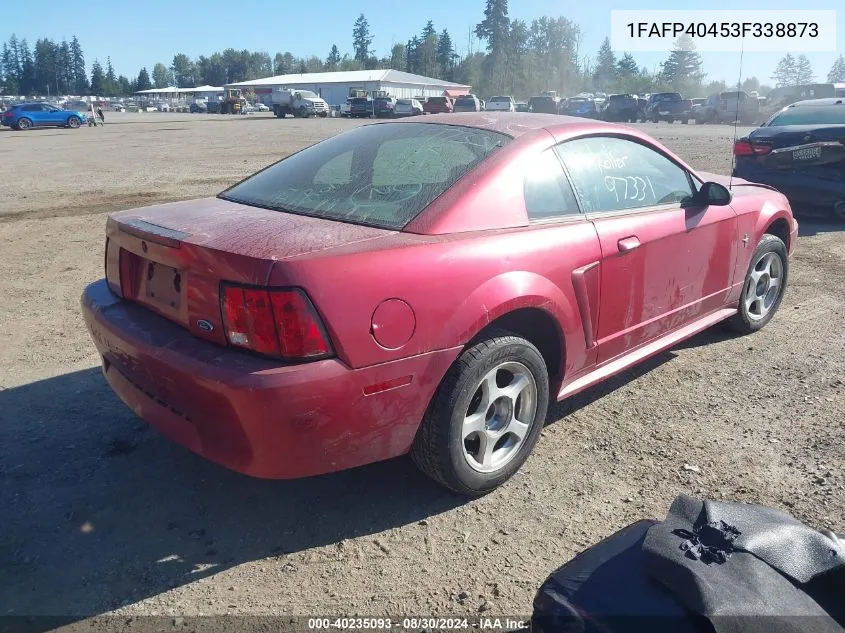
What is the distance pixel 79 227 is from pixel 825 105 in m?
9.70

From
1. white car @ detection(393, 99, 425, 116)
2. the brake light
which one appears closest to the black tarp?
the brake light

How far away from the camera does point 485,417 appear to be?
2.96 metres

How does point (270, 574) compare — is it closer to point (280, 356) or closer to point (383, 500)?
point (383, 500)

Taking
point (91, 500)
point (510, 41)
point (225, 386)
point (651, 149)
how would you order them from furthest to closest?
point (510, 41) → point (651, 149) → point (91, 500) → point (225, 386)

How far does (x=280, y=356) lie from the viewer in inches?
95.1

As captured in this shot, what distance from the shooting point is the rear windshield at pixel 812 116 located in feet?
→ 28.4

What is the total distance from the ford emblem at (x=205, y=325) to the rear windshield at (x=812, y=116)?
339 inches

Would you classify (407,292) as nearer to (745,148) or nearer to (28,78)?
(745,148)

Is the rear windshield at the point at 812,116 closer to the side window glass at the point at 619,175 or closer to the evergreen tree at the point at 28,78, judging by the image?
the side window glass at the point at 619,175

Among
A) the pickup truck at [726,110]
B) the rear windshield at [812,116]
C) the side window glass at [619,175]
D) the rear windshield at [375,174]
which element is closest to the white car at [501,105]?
the pickup truck at [726,110]

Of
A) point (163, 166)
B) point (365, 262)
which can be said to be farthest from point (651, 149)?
point (163, 166)

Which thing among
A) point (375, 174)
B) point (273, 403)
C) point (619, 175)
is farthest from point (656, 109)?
point (273, 403)

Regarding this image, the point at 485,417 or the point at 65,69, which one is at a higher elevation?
the point at 65,69

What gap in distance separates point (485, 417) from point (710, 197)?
2.08 metres
